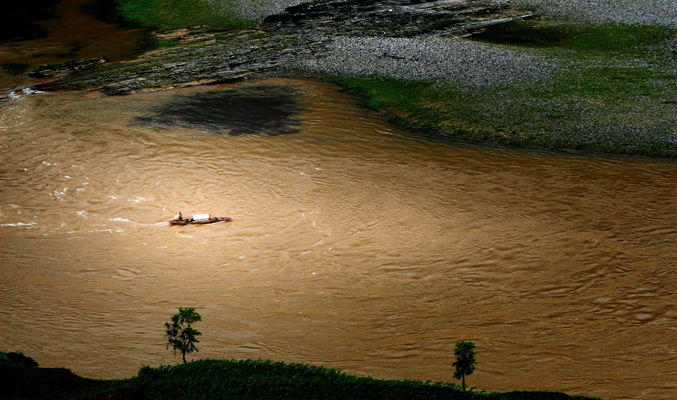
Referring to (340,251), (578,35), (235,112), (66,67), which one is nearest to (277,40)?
(235,112)

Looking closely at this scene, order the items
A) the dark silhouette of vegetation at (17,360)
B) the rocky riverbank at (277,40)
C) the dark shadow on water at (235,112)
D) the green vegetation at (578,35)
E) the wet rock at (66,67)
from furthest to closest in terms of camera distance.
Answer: the wet rock at (66,67) → the rocky riverbank at (277,40) → the green vegetation at (578,35) → the dark shadow on water at (235,112) → the dark silhouette of vegetation at (17,360)

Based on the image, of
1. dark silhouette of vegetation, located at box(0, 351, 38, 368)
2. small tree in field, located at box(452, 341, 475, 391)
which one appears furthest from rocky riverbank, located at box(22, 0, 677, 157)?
dark silhouette of vegetation, located at box(0, 351, 38, 368)

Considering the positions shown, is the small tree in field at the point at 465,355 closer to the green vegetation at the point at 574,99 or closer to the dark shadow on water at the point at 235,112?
the green vegetation at the point at 574,99

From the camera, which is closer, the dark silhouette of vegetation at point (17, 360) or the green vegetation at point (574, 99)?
the dark silhouette of vegetation at point (17, 360)

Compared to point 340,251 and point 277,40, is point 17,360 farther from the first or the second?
point 277,40

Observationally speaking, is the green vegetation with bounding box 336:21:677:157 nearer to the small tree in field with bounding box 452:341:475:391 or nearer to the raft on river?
the raft on river

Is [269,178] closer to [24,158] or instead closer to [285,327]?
[285,327]

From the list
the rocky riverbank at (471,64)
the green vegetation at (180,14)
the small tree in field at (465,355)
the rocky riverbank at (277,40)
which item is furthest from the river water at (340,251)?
the green vegetation at (180,14)
